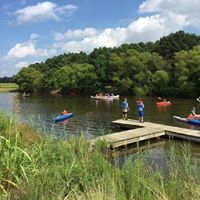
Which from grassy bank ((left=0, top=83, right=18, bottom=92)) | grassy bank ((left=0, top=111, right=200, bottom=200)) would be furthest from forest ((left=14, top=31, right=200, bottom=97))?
grassy bank ((left=0, top=111, right=200, bottom=200))

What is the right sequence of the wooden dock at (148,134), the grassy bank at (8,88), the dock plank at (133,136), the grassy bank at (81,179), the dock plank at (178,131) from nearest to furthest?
the grassy bank at (81,179), the dock plank at (133,136), the wooden dock at (148,134), the dock plank at (178,131), the grassy bank at (8,88)

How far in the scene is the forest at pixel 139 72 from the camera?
225 feet

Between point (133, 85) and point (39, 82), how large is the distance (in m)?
44.4

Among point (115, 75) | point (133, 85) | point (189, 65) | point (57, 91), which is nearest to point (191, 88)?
point (189, 65)

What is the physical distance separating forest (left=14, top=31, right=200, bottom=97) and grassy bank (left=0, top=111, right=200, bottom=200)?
58.6 metres

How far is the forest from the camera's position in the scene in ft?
225

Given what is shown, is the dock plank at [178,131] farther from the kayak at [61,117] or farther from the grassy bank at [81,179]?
the grassy bank at [81,179]

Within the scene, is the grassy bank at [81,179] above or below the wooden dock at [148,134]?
above

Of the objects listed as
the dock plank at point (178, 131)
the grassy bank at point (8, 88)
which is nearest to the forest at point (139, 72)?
the grassy bank at point (8, 88)

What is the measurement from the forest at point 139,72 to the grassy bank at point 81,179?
58.6m

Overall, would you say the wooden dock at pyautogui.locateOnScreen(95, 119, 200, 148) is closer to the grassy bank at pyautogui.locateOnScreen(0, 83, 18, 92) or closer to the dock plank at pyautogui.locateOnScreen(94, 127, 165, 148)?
the dock plank at pyautogui.locateOnScreen(94, 127, 165, 148)

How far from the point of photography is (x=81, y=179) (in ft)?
24.8

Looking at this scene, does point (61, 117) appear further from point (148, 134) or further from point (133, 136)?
point (133, 136)

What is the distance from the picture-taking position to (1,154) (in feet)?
25.8
